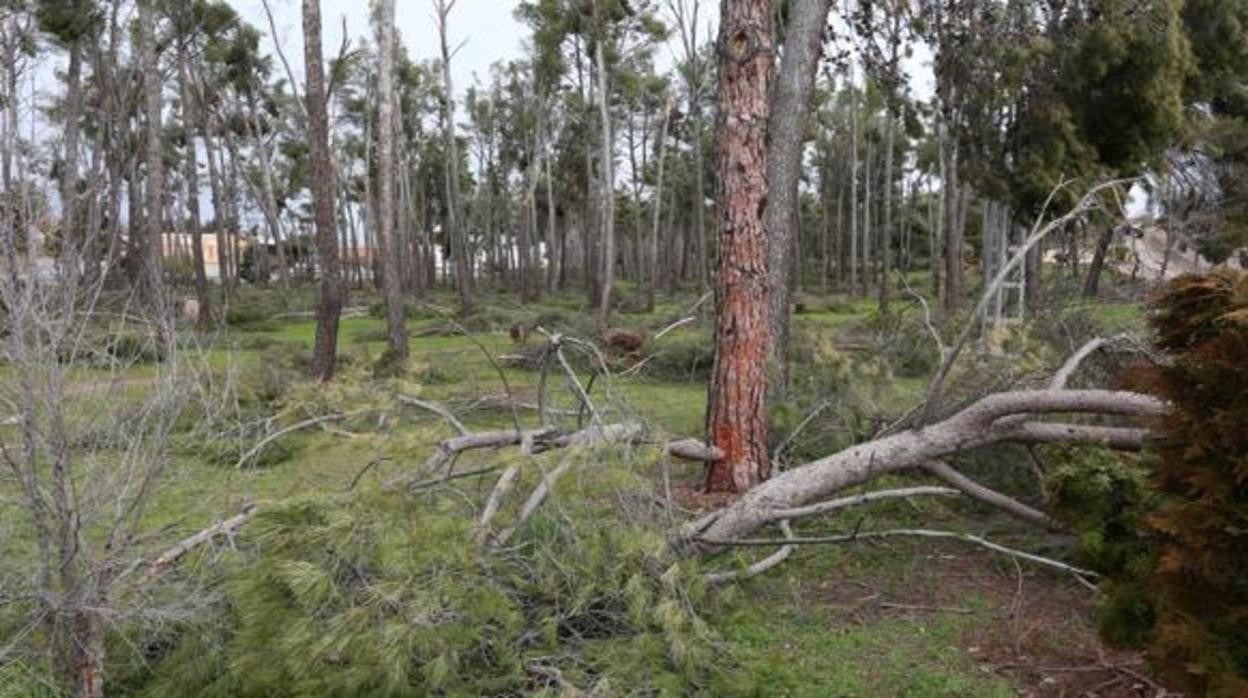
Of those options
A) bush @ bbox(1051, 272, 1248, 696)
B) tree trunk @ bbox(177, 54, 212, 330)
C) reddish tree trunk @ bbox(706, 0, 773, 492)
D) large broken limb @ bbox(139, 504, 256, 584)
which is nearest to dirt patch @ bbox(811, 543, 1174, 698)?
bush @ bbox(1051, 272, 1248, 696)

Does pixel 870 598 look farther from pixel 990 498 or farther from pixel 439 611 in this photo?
pixel 439 611

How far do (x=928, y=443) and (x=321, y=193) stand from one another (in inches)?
375

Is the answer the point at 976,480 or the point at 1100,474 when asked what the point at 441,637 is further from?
the point at 976,480

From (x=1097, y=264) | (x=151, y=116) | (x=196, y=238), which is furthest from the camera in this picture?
(x=196, y=238)

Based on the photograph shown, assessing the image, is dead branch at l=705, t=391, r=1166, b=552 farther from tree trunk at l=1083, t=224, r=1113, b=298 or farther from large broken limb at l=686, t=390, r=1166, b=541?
tree trunk at l=1083, t=224, r=1113, b=298

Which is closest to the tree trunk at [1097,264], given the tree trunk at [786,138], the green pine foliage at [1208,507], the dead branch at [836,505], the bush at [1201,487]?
the tree trunk at [786,138]

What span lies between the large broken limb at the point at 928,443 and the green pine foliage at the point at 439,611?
3.56ft

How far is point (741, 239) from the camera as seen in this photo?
6.48m

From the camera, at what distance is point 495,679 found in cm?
343

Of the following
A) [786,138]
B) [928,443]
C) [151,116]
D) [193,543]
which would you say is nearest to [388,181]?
[151,116]

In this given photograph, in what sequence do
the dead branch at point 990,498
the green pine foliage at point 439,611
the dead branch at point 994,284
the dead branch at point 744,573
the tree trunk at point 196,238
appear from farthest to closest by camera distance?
the tree trunk at point 196,238 < the dead branch at point 990,498 < the dead branch at point 994,284 < the dead branch at point 744,573 < the green pine foliage at point 439,611

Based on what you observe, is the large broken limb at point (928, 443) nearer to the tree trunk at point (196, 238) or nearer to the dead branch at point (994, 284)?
the dead branch at point (994, 284)

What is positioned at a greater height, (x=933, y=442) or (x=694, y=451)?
(x=933, y=442)

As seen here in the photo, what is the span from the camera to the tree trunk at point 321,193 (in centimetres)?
1269
